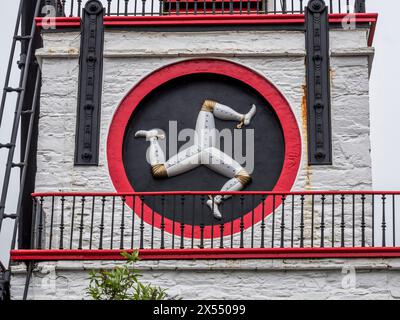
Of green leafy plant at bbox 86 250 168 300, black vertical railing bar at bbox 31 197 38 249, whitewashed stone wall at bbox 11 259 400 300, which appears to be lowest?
green leafy plant at bbox 86 250 168 300

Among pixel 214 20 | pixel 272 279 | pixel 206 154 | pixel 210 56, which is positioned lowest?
pixel 272 279

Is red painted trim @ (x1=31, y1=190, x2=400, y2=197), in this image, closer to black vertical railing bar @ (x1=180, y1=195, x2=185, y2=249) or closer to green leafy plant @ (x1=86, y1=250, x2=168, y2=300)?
black vertical railing bar @ (x1=180, y1=195, x2=185, y2=249)

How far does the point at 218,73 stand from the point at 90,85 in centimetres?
197

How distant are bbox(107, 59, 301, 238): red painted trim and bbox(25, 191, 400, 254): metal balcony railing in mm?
26

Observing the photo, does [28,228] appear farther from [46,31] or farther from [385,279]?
[385,279]

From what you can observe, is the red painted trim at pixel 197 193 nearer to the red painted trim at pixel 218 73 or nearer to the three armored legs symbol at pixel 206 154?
the red painted trim at pixel 218 73

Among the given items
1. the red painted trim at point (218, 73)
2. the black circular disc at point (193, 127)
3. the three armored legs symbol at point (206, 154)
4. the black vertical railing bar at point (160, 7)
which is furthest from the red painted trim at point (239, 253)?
the black vertical railing bar at point (160, 7)

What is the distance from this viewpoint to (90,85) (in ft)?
88.0

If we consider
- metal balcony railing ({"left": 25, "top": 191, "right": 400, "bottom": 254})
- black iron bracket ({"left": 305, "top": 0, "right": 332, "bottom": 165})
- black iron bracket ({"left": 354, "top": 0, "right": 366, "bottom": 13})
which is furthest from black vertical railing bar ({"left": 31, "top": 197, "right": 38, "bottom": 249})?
black iron bracket ({"left": 354, "top": 0, "right": 366, "bottom": 13})

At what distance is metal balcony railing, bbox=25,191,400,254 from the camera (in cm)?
2509

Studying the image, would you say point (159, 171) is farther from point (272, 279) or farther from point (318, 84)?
point (272, 279)

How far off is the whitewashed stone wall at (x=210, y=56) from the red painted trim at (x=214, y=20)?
0.16 meters

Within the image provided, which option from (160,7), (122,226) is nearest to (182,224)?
(122,226)
